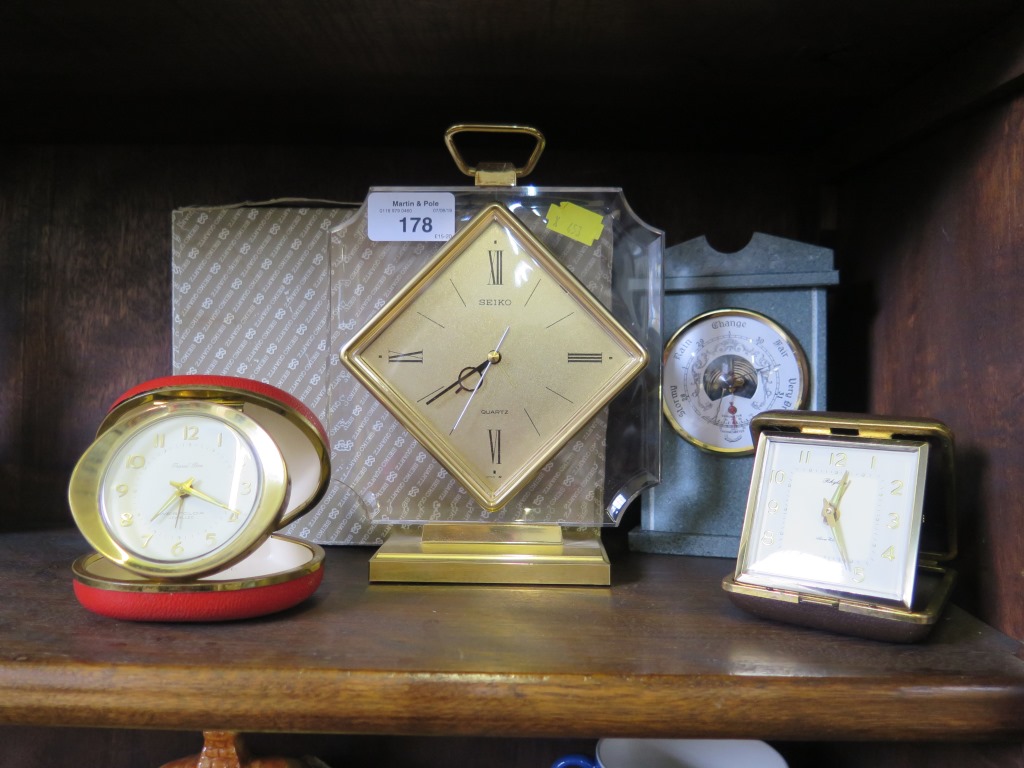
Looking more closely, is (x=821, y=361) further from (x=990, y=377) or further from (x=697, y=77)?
(x=697, y=77)

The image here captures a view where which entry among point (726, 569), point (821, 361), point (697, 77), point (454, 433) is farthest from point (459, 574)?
point (697, 77)

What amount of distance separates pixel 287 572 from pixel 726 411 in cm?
48

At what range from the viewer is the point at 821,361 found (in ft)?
2.68

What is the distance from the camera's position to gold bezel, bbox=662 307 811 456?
2.67 ft

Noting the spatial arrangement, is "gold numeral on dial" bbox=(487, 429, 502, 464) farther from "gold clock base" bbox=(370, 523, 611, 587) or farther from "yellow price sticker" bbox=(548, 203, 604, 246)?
"yellow price sticker" bbox=(548, 203, 604, 246)

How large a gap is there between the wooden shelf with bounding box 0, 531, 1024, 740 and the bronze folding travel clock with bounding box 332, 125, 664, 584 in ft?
0.59

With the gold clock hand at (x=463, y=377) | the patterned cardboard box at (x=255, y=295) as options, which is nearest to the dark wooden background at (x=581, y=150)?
the patterned cardboard box at (x=255, y=295)

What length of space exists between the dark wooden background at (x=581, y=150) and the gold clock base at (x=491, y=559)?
331mm

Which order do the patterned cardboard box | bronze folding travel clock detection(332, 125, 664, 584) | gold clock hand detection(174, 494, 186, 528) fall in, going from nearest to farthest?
1. gold clock hand detection(174, 494, 186, 528)
2. bronze folding travel clock detection(332, 125, 664, 584)
3. the patterned cardboard box

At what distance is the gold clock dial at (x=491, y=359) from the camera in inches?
29.9

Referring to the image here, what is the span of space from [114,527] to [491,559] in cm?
33

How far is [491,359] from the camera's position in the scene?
2.49ft

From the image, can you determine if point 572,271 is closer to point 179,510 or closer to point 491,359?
point 491,359

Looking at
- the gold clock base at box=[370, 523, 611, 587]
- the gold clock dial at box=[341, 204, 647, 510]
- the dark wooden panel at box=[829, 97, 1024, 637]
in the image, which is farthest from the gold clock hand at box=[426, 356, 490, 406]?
the dark wooden panel at box=[829, 97, 1024, 637]
